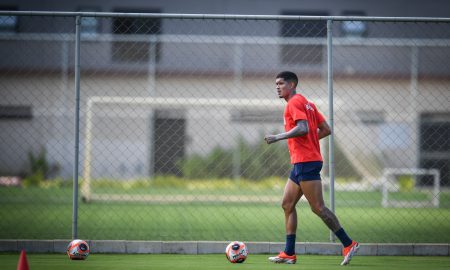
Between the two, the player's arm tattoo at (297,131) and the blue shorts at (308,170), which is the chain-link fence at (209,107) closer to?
the blue shorts at (308,170)

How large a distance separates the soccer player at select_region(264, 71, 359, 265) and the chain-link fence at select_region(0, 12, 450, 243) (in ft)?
33.3

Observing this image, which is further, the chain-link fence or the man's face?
the chain-link fence

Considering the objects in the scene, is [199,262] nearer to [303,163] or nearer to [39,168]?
[303,163]

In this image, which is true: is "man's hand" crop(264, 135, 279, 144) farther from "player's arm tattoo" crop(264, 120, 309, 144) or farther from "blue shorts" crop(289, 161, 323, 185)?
"blue shorts" crop(289, 161, 323, 185)

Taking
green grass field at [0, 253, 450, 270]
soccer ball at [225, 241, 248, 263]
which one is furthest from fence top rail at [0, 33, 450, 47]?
soccer ball at [225, 241, 248, 263]

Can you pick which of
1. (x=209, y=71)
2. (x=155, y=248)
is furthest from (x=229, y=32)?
(x=155, y=248)

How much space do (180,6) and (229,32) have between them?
200 cm

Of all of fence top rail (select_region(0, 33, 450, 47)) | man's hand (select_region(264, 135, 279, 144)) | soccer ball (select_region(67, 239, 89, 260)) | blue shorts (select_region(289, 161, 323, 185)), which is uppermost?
fence top rail (select_region(0, 33, 450, 47))

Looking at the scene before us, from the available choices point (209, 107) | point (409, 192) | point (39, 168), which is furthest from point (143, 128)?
point (409, 192)

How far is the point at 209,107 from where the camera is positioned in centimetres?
2275

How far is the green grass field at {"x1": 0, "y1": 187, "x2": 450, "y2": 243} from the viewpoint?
909cm

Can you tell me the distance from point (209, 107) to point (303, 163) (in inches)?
635

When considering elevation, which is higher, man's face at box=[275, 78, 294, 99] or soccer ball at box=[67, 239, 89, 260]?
man's face at box=[275, 78, 294, 99]

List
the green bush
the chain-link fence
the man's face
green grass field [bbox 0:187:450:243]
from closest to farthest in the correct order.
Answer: the man's face, green grass field [bbox 0:187:450:243], the chain-link fence, the green bush
